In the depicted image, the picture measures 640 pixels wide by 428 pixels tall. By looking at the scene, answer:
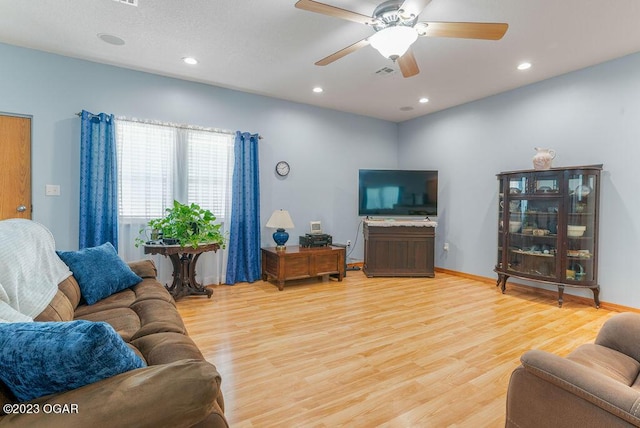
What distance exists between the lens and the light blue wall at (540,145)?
343cm

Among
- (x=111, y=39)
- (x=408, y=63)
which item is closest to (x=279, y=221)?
(x=408, y=63)

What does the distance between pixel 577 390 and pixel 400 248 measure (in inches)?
155

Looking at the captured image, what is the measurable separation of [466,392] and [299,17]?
302 cm

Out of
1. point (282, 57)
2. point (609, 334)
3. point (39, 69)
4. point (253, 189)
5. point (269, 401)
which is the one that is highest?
point (282, 57)

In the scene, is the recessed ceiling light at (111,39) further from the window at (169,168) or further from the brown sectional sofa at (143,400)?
the brown sectional sofa at (143,400)

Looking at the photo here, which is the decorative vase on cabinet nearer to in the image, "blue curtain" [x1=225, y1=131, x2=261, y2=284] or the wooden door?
"blue curtain" [x1=225, y1=131, x2=261, y2=284]


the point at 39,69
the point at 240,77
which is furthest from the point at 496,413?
the point at 39,69

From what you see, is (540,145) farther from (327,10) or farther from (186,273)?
(186,273)

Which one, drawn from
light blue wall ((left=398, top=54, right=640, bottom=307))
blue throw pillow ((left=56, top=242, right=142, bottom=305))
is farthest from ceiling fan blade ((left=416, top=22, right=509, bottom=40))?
blue throw pillow ((left=56, top=242, right=142, bottom=305))

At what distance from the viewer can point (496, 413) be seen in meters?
1.77

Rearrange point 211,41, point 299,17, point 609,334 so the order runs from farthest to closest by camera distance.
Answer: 1. point 211,41
2. point 299,17
3. point 609,334

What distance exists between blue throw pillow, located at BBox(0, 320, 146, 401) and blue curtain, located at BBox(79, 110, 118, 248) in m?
3.10

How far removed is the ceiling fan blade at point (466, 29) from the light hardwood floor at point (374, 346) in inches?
90.8

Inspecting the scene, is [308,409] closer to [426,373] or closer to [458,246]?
[426,373]
